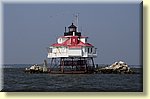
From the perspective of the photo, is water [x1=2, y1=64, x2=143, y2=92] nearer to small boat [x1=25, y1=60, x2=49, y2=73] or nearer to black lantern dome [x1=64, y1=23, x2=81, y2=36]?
small boat [x1=25, y1=60, x2=49, y2=73]

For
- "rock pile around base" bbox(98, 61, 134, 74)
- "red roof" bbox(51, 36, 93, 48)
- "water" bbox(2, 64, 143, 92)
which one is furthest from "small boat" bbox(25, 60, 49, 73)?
"rock pile around base" bbox(98, 61, 134, 74)

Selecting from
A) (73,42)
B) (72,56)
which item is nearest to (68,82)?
(72,56)

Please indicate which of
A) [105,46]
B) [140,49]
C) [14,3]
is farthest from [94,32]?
[14,3]

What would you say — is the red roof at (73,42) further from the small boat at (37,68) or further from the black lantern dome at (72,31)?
the small boat at (37,68)

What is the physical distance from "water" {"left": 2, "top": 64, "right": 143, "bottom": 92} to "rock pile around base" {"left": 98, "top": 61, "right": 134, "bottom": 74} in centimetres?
3

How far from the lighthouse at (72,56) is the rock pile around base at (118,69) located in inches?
4.6

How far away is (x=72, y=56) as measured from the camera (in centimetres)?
385

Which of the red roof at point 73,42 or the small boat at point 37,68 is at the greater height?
the red roof at point 73,42

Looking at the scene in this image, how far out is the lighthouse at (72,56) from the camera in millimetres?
3809

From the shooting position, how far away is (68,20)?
12.4 ft

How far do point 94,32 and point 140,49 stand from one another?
43 cm

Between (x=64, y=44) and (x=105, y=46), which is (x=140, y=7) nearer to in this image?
(x=105, y=46)

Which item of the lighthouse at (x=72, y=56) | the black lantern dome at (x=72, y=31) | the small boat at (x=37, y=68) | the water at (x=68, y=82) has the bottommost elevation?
the water at (x=68, y=82)

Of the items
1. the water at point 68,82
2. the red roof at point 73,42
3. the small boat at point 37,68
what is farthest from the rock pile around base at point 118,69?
the small boat at point 37,68
